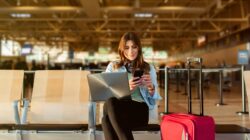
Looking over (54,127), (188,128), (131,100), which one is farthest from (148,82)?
(54,127)

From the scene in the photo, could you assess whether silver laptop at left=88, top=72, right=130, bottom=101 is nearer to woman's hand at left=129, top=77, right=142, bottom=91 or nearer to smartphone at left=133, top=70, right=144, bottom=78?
woman's hand at left=129, top=77, right=142, bottom=91

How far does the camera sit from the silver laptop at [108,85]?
3.41 m

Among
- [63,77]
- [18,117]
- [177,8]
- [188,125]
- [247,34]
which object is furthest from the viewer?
[247,34]

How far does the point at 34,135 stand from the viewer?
500 cm

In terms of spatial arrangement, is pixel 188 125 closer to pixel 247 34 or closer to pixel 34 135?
pixel 34 135

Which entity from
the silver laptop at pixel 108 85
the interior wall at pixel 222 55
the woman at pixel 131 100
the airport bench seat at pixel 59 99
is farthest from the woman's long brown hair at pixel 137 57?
the interior wall at pixel 222 55

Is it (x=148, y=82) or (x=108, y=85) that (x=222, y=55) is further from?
(x=108, y=85)

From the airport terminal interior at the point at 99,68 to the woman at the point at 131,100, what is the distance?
185mm

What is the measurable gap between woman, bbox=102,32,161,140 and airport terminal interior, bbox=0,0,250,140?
18 centimetres

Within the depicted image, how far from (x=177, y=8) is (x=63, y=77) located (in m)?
14.2

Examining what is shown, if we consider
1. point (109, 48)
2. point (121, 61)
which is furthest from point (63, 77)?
point (109, 48)

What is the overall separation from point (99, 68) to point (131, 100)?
9700 mm

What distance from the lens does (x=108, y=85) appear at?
3500 mm

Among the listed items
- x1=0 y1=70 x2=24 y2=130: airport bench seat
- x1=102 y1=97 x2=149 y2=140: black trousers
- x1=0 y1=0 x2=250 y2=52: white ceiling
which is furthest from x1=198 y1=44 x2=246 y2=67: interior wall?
x1=102 y1=97 x2=149 y2=140: black trousers
